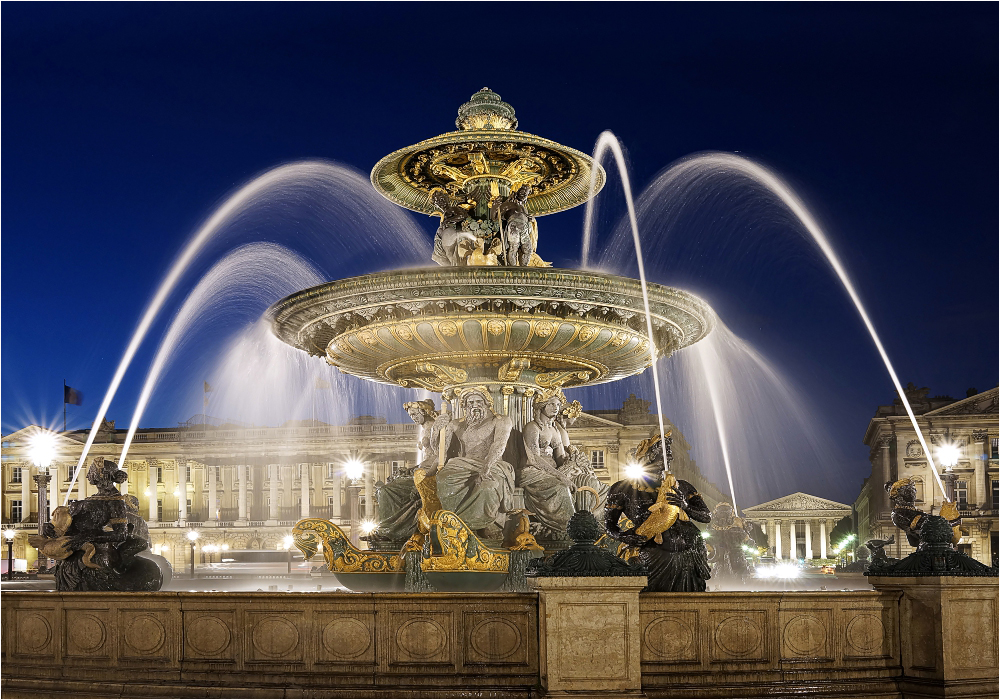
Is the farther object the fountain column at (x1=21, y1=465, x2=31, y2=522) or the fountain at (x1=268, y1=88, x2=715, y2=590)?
the fountain column at (x1=21, y1=465, x2=31, y2=522)

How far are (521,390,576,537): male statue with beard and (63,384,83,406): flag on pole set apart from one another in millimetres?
48669

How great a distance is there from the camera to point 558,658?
556 centimetres

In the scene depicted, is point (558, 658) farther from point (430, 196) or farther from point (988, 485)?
point (988, 485)

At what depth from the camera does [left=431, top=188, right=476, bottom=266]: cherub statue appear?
10719mm

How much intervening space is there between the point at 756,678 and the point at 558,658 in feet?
3.93

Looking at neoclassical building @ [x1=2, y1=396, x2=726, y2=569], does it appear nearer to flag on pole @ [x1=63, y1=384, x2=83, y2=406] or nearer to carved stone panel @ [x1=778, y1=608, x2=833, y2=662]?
flag on pole @ [x1=63, y1=384, x2=83, y2=406]

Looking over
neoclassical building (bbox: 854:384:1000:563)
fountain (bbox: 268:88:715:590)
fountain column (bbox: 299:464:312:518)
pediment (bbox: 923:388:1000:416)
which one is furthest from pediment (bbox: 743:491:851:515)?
fountain (bbox: 268:88:715:590)

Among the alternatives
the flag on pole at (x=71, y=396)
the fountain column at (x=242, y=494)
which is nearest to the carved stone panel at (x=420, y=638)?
the flag on pole at (x=71, y=396)

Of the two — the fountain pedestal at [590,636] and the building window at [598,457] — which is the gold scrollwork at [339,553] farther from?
the building window at [598,457]

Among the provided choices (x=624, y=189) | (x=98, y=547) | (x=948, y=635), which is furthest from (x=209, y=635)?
(x=624, y=189)

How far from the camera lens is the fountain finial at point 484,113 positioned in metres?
11.0

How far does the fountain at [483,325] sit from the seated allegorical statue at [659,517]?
215 cm

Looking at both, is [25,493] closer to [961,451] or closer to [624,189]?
[961,451]

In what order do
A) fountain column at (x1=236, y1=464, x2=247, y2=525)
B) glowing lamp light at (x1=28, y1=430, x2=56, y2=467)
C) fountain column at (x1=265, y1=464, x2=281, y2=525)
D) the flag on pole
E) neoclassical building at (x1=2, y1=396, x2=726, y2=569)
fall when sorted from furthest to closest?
fountain column at (x1=265, y1=464, x2=281, y2=525)
fountain column at (x1=236, y1=464, x2=247, y2=525)
neoclassical building at (x1=2, y1=396, x2=726, y2=569)
the flag on pole
glowing lamp light at (x1=28, y1=430, x2=56, y2=467)
